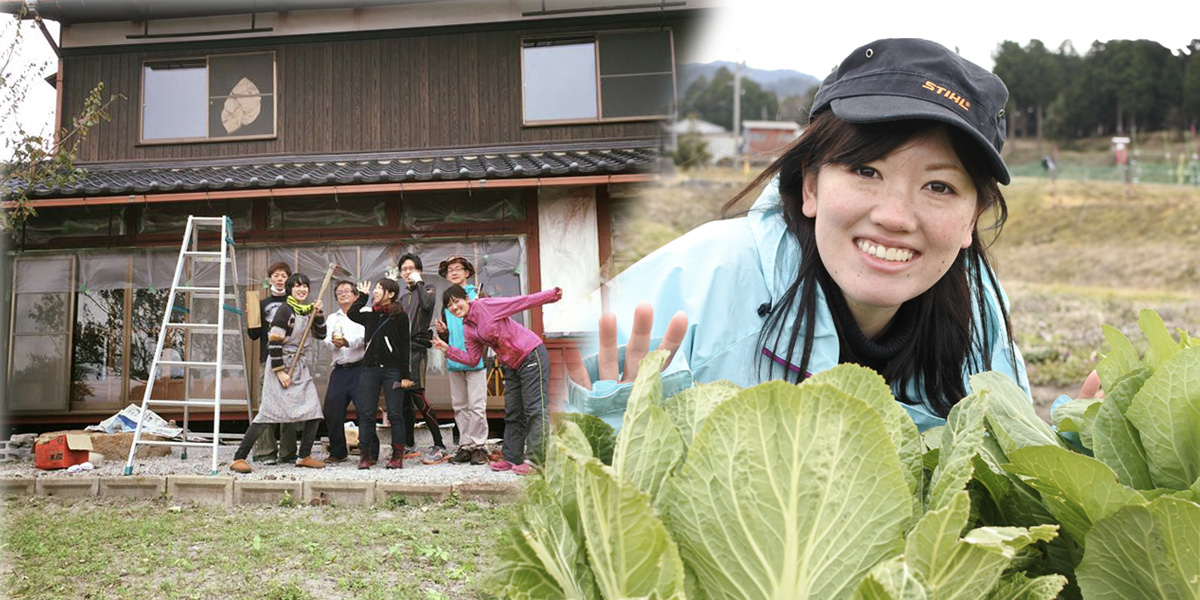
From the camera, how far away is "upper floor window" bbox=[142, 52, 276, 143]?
5.84 feet

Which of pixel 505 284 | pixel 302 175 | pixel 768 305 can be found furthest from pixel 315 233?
pixel 768 305

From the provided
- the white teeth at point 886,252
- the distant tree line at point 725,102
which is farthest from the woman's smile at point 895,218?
the distant tree line at point 725,102

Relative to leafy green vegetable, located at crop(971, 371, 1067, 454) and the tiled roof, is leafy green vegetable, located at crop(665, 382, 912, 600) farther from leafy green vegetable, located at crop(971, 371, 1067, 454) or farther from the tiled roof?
the tiled roof

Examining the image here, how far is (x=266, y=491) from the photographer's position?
163 centimetres

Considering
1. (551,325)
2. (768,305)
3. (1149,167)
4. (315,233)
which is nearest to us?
(768,305)

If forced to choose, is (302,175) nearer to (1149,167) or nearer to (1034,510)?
(1034,510)

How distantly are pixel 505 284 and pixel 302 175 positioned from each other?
1.45ft

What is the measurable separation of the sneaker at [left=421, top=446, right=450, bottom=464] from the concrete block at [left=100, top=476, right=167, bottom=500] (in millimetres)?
546

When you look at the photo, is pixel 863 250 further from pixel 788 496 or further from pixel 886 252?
pixel 788 496

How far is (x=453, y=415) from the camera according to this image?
1604mm

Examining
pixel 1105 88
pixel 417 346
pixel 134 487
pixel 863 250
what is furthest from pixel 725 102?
pixel 1105 88

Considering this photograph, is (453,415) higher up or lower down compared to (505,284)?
lower down

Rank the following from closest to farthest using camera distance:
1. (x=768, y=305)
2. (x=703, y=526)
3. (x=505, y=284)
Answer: (x=703, y=526)
(x=768, y=305)
(x=505, y=284)

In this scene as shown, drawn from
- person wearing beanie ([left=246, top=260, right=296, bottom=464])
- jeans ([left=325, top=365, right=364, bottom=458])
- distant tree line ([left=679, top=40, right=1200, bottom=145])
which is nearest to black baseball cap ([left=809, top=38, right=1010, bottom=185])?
jeans ([left=325, top=365, right=364, bottom=458])
